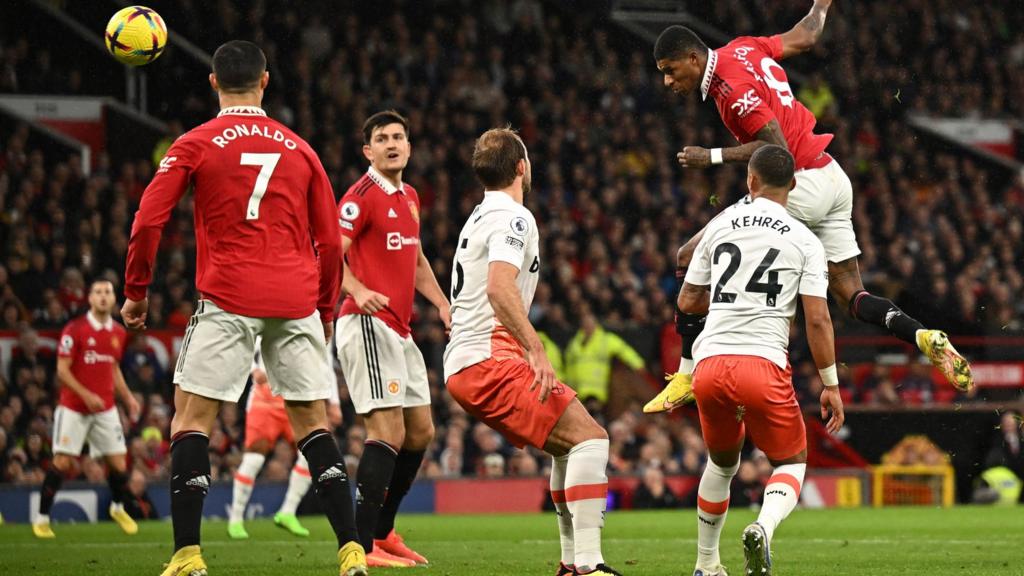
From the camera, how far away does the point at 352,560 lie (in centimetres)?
686

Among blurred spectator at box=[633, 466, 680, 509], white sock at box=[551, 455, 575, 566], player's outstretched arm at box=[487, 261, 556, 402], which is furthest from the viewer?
blurred spectator at box=[633, 466, 680, 509]

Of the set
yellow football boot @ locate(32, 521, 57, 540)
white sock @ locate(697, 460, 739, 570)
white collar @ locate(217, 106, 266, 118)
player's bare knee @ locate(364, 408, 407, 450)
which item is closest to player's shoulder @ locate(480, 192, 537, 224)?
white collar @ locate(217, 106, 266, 118)

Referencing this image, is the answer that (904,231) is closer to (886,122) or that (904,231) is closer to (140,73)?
(886,122)

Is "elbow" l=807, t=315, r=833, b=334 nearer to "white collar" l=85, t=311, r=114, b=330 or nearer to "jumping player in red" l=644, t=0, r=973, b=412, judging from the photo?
"jumping player in red" l=644, t=0, r=973, b=412

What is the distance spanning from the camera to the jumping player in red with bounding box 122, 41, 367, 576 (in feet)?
23.0

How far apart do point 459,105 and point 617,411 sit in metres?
7.16

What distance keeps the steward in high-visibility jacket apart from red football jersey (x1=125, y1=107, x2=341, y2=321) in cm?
1207

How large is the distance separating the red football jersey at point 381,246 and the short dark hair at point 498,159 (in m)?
2.15

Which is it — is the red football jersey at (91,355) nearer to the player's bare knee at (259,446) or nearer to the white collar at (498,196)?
the player's bare knee at (259,446)

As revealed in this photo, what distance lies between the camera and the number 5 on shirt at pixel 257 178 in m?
7.14

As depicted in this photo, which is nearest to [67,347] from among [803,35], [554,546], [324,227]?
→ [554,546]

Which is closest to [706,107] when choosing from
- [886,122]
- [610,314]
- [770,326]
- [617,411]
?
[886,122]

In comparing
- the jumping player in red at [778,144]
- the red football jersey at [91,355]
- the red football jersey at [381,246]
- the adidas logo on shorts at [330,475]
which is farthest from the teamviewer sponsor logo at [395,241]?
the red football jersey at [91,355]

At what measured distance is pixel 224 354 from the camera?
7086mm
